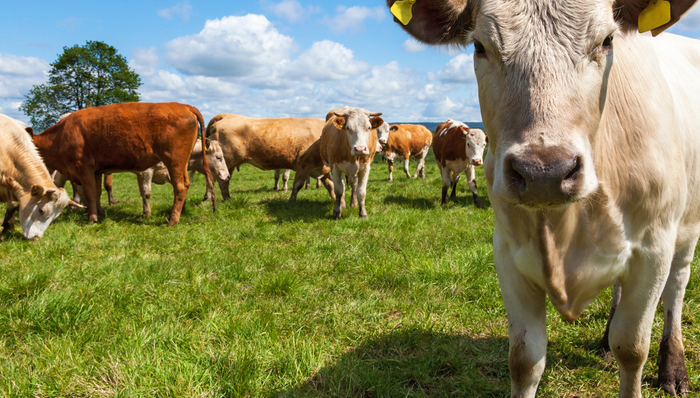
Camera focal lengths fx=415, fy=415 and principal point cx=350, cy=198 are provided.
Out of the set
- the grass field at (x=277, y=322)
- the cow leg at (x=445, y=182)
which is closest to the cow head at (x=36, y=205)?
the grass field at (x=277, y=322)

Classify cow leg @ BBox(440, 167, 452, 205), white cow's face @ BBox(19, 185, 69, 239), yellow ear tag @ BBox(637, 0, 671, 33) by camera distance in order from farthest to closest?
cow leg @ BBox(440, 167, 452, 205) < white cow's face @ BBox(19, 185, 69, 239) < yellow ear tag @ BBox(637, 0, 671, 33)

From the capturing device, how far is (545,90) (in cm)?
142

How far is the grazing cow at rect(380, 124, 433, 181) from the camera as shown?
17594 mm

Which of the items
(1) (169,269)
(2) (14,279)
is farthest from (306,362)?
(2) (14,279)

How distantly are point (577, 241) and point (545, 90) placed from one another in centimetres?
83

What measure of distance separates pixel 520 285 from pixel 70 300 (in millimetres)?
3411

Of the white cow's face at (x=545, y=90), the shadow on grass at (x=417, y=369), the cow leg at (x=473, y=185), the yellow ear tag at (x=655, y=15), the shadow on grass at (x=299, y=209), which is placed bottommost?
the shadow on grass at (x=417, y=369)

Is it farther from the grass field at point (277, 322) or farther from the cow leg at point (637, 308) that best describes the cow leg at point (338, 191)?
the cow leg at point (637, 308)

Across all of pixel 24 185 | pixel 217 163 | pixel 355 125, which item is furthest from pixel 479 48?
pixel 217 163

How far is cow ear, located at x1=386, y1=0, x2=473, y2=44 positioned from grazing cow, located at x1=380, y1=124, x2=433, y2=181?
48.6ft

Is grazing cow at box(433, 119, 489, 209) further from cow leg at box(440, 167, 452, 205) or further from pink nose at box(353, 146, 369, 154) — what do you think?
pink nose at box(353, 146, 369, 154)

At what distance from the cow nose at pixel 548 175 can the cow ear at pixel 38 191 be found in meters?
7.55

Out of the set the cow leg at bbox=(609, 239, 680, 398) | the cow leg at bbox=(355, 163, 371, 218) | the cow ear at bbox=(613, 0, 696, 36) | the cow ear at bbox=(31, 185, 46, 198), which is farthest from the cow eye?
the cow ear at bbox=(31, 185, 46, 198)

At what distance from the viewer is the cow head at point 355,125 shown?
7.93 meters
